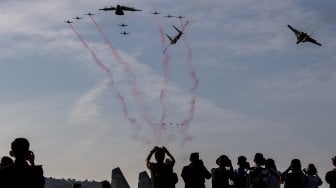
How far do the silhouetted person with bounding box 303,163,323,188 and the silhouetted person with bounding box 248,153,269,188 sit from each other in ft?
4.05

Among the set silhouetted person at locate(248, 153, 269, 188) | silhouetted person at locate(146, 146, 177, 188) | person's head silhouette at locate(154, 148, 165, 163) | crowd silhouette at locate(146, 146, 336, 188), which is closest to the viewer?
person's head silhouette at locate(154, 148, 165, 163)

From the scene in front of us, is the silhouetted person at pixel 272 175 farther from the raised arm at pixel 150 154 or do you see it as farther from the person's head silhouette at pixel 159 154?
the raised arm at pixel 150 154

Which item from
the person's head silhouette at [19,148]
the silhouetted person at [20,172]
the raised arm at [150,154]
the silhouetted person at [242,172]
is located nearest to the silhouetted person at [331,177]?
the silhouetted person at [242,172]

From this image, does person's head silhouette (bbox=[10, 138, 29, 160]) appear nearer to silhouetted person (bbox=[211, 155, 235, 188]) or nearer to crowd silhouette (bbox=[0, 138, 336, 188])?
crowd silhouette (bbox=[0, 138, 336, 188])

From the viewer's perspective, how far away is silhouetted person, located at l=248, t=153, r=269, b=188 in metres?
16.1

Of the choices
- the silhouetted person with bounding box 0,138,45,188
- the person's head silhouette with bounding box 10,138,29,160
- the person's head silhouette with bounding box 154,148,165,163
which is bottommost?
the silhouetted person with bounding box 0,138,45,188

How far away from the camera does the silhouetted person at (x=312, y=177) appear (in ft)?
50.9

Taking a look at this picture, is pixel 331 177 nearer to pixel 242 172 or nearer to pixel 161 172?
pixel 242 172

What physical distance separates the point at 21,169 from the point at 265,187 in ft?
30.9

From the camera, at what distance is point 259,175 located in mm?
16203

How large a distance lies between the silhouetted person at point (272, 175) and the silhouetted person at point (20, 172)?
932cm

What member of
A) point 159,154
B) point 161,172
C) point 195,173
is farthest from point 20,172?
point 195,173

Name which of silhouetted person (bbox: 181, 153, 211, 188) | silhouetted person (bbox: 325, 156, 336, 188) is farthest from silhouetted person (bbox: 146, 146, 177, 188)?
silhouetted person (bbox: 325, 156, 336, 188)

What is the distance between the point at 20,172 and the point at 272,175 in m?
9.61
